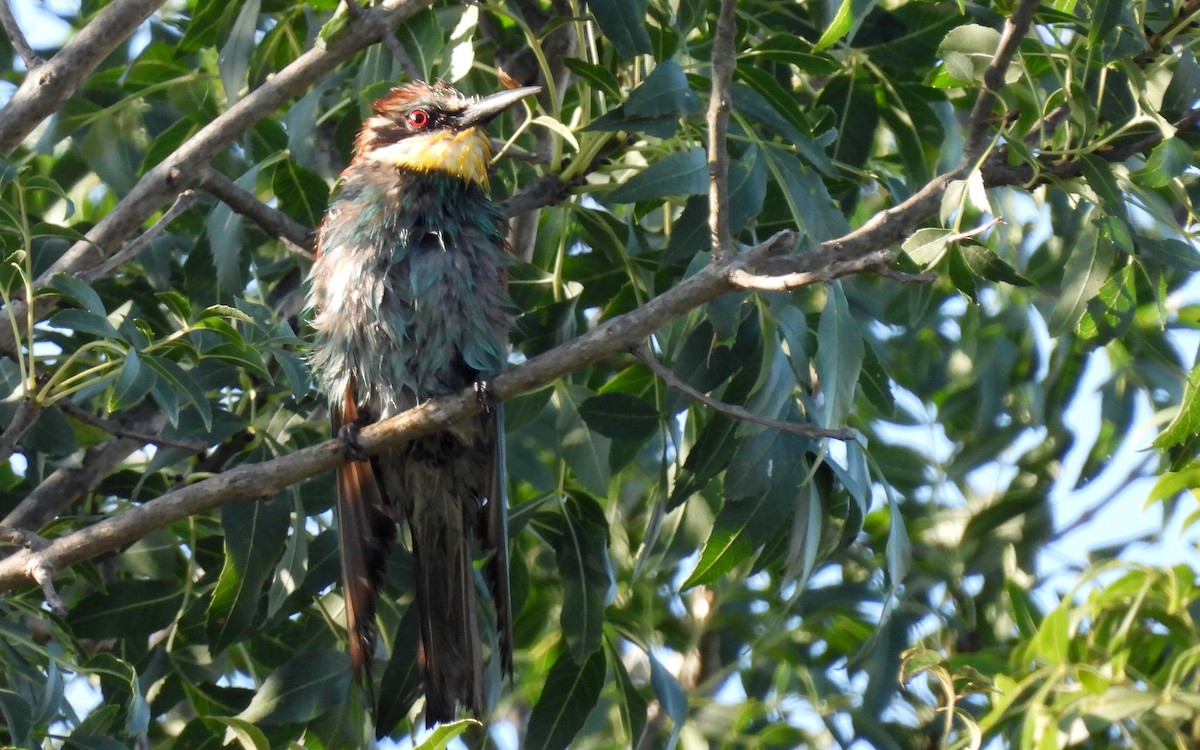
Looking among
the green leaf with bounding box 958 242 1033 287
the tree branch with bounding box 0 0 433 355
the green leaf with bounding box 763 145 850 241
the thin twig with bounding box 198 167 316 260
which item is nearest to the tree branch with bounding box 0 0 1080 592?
the green leaf with bounding box 958 242 1033 287

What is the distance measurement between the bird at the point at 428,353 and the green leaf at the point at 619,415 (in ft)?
1.73

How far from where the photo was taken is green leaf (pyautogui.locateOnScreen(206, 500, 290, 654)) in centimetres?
362

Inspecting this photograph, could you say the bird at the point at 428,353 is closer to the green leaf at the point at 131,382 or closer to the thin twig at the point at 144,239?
the thin twig at the point at 144,239

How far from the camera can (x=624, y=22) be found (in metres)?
3.37

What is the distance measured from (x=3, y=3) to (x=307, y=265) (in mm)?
1286

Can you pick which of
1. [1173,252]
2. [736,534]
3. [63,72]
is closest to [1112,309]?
[1173,252]

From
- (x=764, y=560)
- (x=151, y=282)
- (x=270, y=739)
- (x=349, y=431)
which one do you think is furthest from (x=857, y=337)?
(x=151, y=282)

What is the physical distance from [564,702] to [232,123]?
1841mm

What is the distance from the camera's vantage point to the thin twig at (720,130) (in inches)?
115

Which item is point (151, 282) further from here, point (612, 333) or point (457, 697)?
point (612, 333)

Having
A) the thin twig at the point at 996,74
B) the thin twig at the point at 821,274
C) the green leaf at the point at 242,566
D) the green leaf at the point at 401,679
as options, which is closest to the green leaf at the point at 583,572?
the green leaf at the point at 401,679

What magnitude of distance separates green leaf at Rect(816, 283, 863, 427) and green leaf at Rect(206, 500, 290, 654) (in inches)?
59.9

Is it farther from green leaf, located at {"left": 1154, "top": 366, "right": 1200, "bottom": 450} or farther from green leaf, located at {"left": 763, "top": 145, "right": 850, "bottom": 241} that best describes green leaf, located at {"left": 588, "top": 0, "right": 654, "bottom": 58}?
green leaf, located at {"left": 1154, "top": 366, "right": 1200, "bottom": 450}

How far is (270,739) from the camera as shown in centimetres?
385
